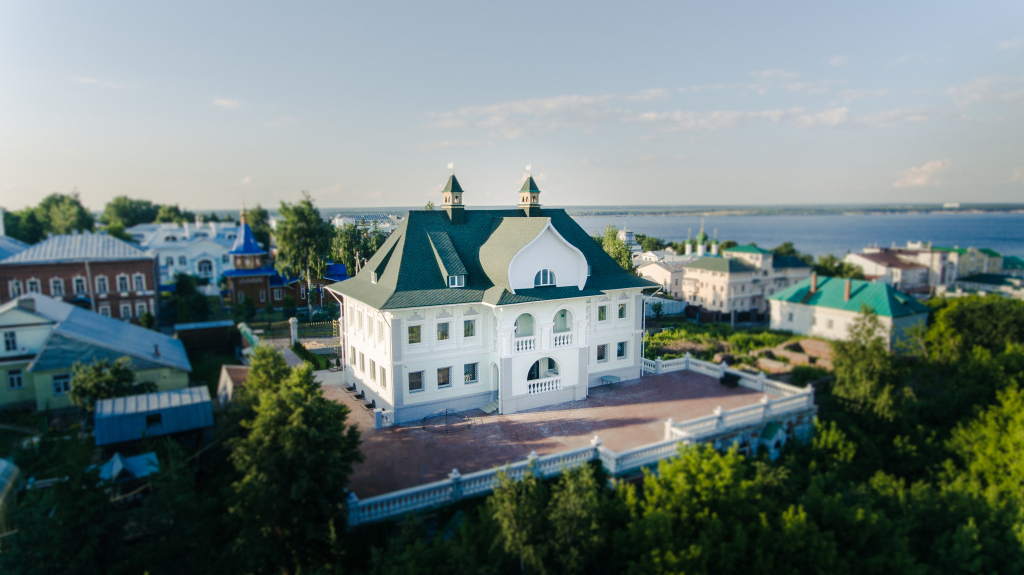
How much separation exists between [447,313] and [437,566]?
11215 mm

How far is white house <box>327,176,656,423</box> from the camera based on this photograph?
66.4 ft

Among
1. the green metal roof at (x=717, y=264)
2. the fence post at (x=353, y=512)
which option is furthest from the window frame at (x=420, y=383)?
the green metal roof at (x=717, y=264)

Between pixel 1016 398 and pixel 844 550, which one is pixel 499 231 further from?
pixel 1016 398

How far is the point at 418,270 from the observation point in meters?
21.2

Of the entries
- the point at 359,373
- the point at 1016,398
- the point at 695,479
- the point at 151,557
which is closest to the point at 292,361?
the point at 359,373

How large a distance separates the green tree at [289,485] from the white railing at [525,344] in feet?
31.5

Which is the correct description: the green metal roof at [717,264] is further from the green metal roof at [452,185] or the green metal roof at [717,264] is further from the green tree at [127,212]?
the green tree at [127,212]

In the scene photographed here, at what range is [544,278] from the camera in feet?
71.4

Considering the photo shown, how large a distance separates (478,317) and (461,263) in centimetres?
241

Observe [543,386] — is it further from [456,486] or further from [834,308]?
[834,308]

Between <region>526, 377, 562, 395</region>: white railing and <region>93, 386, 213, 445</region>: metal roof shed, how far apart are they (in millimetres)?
11948

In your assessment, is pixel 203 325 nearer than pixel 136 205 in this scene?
Yes

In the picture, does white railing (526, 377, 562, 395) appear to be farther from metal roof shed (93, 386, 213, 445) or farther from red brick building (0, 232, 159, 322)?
red brick building (0, 232, 159, 322)

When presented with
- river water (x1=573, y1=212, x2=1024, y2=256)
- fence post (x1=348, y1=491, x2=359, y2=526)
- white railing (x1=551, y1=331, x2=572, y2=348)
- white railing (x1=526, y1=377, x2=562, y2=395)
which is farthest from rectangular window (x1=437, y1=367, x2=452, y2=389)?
river water (x1=573, y1=212, x2=1024, y2=256)
